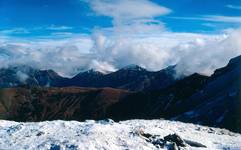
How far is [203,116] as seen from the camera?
497ft

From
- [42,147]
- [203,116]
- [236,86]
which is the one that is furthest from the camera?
[236,86]

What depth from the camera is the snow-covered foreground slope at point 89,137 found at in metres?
39.4

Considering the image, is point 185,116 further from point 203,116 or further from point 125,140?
point 125,140

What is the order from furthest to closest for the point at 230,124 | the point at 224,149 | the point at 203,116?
the point at 203,116 < the point at 230,124 < the point at 224,149

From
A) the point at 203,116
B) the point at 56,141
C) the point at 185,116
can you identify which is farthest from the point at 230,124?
the point at 56,141

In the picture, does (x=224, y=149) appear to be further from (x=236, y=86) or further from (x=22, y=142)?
(x=236, y=86)

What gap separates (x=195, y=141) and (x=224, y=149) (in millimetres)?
3237

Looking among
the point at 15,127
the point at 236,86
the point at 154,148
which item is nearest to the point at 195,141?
the point at 154,148

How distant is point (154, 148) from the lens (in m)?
40.7

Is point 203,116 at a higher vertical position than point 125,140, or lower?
lower

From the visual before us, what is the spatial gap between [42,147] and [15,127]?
856 centimetres

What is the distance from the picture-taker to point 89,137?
40250mm

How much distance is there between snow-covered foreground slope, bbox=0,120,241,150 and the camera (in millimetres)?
39375

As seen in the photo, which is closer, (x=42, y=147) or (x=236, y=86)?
(x=42, y=147)
